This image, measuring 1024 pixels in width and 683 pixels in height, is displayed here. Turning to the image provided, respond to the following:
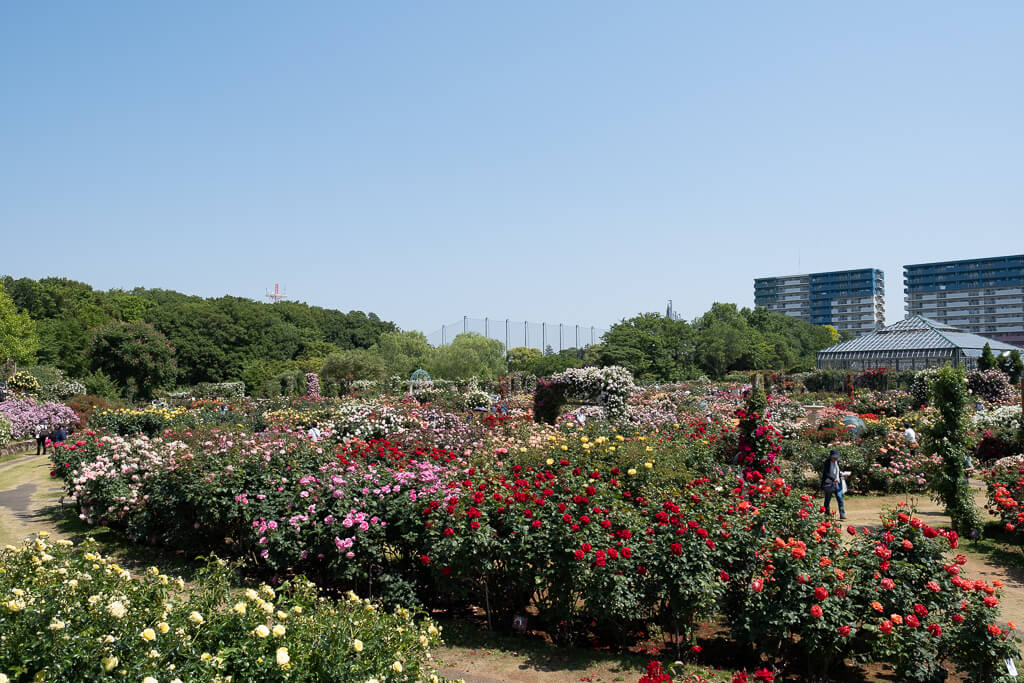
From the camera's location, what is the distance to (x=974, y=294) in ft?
384

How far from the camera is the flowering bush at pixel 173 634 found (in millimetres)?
2625

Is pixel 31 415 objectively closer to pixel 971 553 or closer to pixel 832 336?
pixel 971 553

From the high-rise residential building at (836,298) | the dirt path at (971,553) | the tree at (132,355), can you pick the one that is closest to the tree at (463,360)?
the tree at (132,355)

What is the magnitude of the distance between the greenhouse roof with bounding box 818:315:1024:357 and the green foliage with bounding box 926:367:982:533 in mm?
26934

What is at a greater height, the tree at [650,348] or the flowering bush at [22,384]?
the tree at [650,348]

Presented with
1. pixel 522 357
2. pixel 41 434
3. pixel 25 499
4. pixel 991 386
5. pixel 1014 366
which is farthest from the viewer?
pixel 522 357

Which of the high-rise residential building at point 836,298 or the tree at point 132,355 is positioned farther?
the high-rise residential building at point 836,298

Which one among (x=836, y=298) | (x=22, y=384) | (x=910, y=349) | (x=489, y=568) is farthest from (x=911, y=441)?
(x=836, y=298)

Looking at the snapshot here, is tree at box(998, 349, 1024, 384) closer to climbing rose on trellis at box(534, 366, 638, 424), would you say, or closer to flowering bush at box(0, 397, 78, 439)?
climbing rose on trellis at box(534, 366, 638, 424)

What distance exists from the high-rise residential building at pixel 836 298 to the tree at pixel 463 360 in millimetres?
112998

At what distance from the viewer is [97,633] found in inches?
110

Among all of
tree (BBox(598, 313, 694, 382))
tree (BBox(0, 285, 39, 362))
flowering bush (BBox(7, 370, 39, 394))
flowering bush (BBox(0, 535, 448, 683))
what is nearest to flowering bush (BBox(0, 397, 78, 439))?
flowering bush (BBox(7, 370, 39, 394))

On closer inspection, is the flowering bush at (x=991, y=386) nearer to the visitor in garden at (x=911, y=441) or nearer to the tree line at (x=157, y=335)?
the visitor in garden at (x=911, y=441)

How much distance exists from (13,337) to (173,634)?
38.0m
